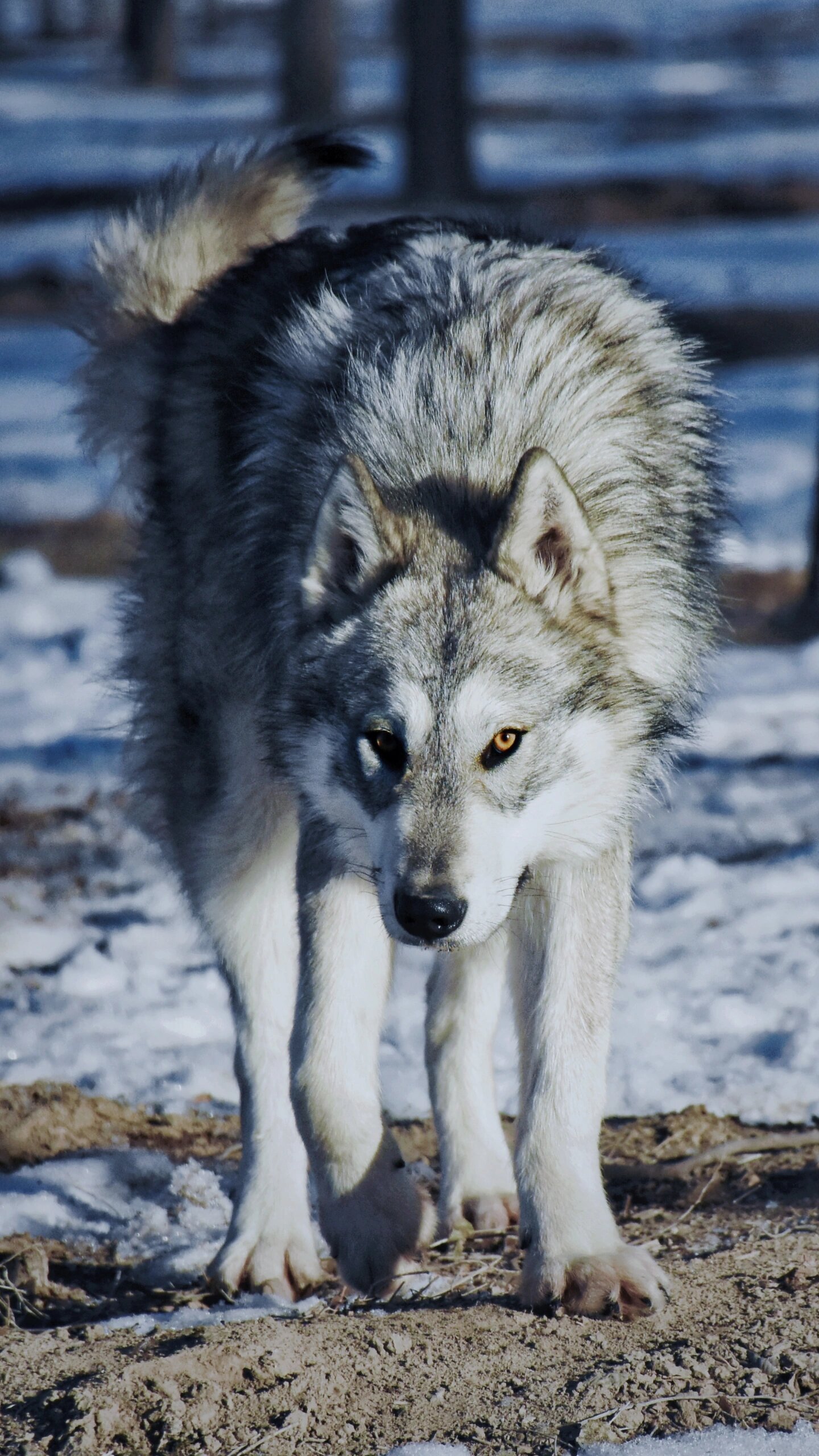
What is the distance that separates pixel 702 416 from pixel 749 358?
1121 cm

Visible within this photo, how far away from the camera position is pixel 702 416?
3809 mm

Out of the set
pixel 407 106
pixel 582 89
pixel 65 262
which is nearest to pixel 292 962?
pixel 407 106

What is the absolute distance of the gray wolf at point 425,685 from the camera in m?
3.27

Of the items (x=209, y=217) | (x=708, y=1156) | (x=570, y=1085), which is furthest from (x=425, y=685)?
(x=209, y=217)

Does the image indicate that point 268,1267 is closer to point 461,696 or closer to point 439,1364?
point 439,1364

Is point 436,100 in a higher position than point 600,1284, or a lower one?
higher

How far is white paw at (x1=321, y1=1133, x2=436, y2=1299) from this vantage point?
11.0 feet

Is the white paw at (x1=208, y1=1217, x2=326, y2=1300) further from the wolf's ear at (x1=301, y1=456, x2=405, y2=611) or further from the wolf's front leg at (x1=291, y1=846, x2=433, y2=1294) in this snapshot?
the wolf's ear at (x1=301, y1=456, x2=405, y2=611)

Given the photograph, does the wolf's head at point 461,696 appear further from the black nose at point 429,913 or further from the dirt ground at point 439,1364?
the dirt ground at point 439,1364

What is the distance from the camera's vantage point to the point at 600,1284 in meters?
3.16

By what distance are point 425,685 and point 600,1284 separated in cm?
129

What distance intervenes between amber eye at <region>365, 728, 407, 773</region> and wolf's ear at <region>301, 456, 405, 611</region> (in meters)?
0.36

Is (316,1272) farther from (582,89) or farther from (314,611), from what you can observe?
(582,89)

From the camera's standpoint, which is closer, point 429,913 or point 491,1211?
point 429,913
